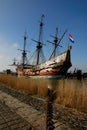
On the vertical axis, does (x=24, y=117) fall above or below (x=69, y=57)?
below

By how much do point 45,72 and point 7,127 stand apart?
22037mm

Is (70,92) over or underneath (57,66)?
underneath

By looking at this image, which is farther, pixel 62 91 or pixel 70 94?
pixel 62 91

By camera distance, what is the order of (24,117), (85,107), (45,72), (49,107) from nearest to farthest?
(49,107) → (24,117) → (85,107) → (45,72)

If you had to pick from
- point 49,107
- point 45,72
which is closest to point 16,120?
point 49,107

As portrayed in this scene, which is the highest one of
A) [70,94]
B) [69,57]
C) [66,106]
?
[69,57]

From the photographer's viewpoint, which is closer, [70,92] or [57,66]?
[70,92]

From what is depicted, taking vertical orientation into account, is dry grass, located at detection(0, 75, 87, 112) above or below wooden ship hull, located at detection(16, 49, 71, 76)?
below

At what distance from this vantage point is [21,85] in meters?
13.3

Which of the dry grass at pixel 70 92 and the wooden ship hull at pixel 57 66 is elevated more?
the wooden ship hull at pixel 57 66

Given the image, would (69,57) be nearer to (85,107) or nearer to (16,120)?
(85,107)

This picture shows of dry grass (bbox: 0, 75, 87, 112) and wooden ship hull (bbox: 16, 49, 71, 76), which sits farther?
wooden ship hull (bbox: 16, 49, 71, 76)

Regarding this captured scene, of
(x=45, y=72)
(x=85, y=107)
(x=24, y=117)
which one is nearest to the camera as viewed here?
(x=24, y=117)

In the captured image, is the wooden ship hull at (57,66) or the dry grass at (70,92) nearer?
the dry grass at (70,92)
